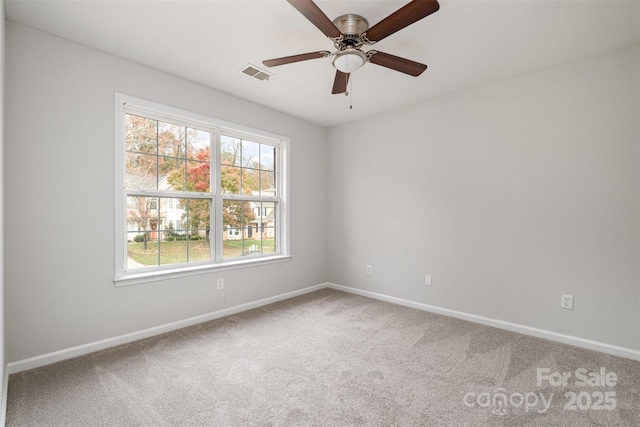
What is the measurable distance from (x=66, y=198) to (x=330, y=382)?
2457mm

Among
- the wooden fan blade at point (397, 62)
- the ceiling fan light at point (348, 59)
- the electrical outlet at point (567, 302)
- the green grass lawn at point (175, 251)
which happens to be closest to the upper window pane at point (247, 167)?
the green grass lawn at point (175, 251)

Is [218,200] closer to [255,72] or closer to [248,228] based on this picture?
[248,228]

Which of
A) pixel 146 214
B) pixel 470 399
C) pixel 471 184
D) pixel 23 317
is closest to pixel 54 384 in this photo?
pixel 23 317

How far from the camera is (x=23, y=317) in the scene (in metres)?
2.19

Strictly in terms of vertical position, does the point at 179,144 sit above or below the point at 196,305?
above

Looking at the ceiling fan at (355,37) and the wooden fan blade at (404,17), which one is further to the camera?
the ceiling fan at (355,37)

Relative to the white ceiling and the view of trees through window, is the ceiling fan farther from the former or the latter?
the view of trees through window

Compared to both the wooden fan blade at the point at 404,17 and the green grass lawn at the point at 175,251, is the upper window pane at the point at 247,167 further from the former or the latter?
the wooden fan blade at the point at 404,17

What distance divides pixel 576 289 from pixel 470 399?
1.61 m

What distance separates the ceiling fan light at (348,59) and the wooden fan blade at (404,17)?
0.48ft

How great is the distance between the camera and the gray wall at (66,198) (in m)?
2.16

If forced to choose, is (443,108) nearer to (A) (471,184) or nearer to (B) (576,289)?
(A) (471,184)

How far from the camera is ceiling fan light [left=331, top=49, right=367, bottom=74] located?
2074 mm

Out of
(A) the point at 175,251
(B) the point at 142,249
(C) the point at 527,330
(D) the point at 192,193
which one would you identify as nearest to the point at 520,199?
(C) the point at 527,330
